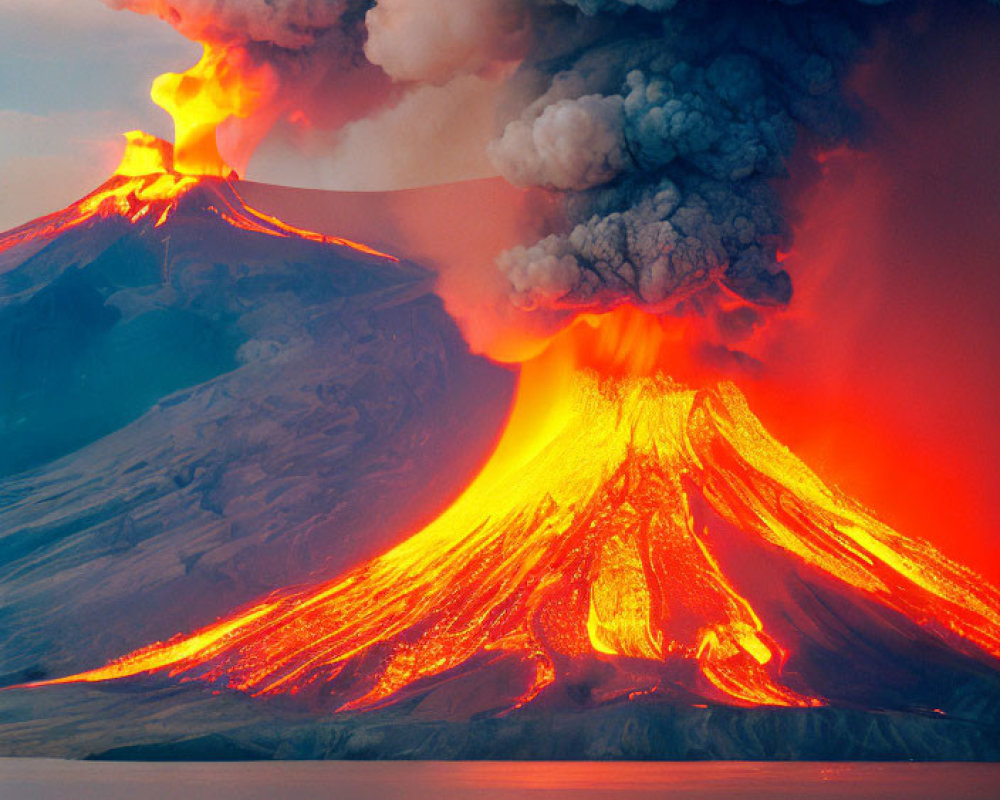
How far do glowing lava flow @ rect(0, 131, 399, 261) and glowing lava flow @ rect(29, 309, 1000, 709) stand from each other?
51.3 feet

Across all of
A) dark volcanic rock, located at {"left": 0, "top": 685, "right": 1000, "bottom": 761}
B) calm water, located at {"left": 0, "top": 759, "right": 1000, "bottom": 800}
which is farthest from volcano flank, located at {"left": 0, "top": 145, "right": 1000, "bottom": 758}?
calm water, located at {"left": 0, "top": 759, "right": 1000, "bottom": 800}

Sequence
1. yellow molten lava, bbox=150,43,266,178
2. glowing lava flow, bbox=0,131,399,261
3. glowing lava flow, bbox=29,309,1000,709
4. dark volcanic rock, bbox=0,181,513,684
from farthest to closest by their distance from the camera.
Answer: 1. glowing lava flow, bbox=0,131,399,261
2. yellow molten lava, bbox=150,43,266,178
3. dark volcanic rock, bbox=0,181,513,684
4. glowing lava flow, bbox=29,309,1000,709

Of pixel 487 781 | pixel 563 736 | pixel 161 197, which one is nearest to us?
pixel 487 781

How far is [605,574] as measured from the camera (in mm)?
40125

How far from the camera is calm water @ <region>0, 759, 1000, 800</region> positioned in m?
27.8

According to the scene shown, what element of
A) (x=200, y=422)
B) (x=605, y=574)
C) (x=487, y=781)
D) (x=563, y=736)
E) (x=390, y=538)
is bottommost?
(x=487, y=781)

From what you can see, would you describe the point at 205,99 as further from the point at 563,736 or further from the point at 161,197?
the point at 563,736

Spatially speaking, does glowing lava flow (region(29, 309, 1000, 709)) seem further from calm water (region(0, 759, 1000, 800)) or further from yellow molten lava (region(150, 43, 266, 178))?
yellow molten lava (region(150, 43, 266, 178))

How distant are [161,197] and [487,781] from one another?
110 ft

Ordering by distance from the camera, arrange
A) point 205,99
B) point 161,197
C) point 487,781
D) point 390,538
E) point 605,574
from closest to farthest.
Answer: point 487,781 < point 605,574 < point 390,538 < point 205,99 < point 161,197

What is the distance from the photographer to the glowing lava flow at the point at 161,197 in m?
57.3

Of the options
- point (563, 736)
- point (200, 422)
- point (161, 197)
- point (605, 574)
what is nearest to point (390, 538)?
point (200, 422)

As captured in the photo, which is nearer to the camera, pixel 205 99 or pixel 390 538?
pixel 390 538

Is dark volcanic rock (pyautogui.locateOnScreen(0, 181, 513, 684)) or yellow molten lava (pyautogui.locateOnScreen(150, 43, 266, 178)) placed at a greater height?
yellow molten lava (pyautogui.locateOnScreen(150, 43, 266, 178))
